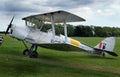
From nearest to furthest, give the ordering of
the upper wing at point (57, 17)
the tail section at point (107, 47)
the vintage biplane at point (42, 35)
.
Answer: the upper wing at point (57, 17)
the vintage biplane at point (42, 35)
the tail section at point (107, 47)

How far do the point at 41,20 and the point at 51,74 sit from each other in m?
8.61

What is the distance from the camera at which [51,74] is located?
12578 millimetres

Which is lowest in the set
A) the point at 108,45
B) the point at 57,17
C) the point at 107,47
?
the point at 107,47

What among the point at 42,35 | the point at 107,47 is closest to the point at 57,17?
the point at 42,35

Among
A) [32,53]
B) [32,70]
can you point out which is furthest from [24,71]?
[32,53]

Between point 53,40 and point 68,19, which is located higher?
point 68,19

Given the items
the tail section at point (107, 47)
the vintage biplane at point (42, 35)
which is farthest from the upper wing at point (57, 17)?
the tail section at point (107, 47)

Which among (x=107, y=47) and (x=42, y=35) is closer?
(x=42, y=35)

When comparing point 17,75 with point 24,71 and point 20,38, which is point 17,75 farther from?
point 20,38

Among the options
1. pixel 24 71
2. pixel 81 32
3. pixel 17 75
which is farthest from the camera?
pixel 81 32

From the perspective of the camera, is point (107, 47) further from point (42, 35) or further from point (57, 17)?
point (42, 35)

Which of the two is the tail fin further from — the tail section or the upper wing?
the upper wing

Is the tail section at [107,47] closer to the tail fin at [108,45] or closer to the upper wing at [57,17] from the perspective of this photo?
the tail fin at [108,45]

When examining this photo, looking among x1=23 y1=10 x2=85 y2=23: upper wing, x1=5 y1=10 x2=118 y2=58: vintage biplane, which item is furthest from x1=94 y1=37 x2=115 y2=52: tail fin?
x1=23 y1=10 x2=85 y2=23: upper wing
